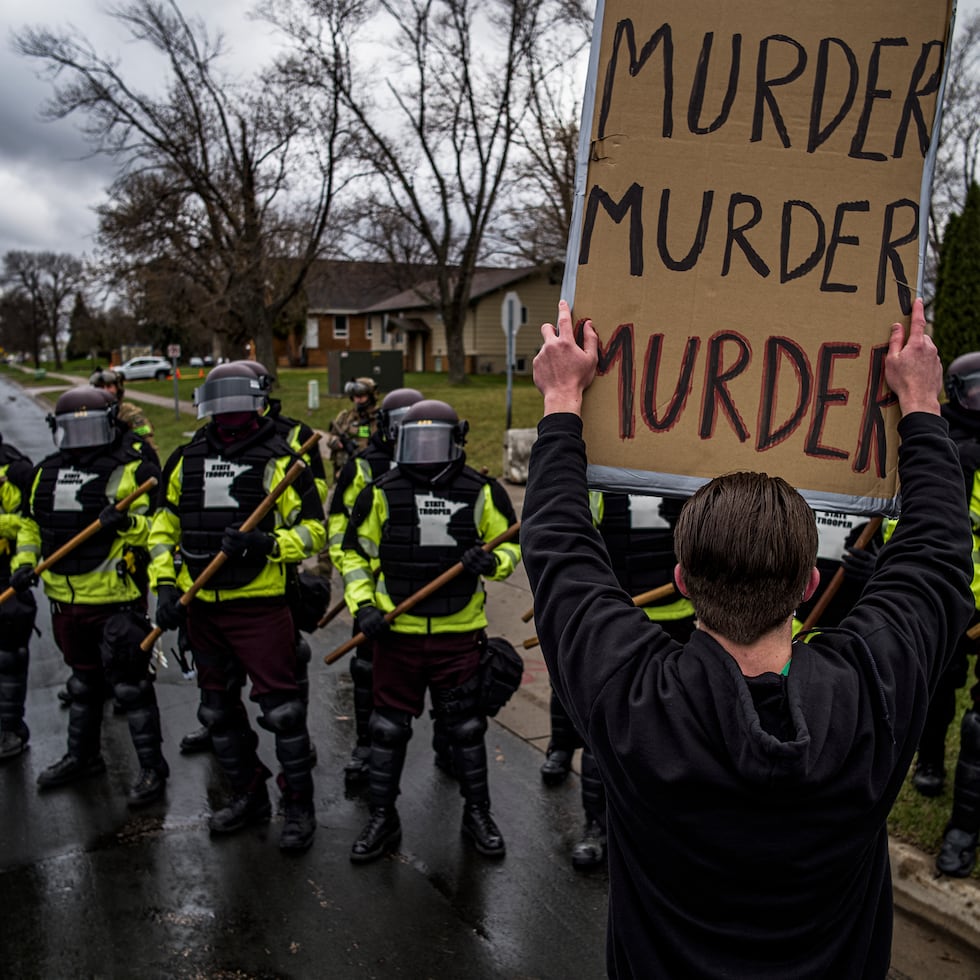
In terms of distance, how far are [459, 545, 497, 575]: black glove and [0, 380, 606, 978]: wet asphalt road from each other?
4.54 ft

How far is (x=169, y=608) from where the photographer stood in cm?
453

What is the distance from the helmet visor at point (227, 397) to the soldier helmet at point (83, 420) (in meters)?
0.94

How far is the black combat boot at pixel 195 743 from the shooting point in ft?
18.2

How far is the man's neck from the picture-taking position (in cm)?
151

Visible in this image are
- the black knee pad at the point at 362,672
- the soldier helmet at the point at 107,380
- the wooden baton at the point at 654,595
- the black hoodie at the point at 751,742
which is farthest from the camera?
the soldier helmet at the point at 107,380

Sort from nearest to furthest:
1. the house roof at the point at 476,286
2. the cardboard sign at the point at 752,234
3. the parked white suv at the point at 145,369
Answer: the cardboard sign at the point at 752,234
the house roof at the point at 476,286
the parked white suv at the point at 145,369

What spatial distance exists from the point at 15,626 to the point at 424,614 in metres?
2.88

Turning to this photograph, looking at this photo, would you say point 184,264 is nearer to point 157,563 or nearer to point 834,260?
point 157,563

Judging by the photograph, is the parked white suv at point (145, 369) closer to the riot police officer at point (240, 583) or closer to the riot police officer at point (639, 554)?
the riot police officer at point (240, 583)

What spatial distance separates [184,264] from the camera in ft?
90.7

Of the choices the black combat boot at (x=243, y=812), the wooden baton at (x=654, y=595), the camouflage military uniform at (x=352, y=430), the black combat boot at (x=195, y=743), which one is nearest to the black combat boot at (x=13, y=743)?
the black combat boot at (x=195, y=743)

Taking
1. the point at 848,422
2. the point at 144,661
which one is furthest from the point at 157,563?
the point at 848,422

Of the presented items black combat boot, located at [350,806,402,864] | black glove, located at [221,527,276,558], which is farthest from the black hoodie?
black glove, located at [221,527,276,558]

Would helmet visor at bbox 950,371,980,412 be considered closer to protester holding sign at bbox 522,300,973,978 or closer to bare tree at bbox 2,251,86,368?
protester holding sign at bbox 522,300,973,978
